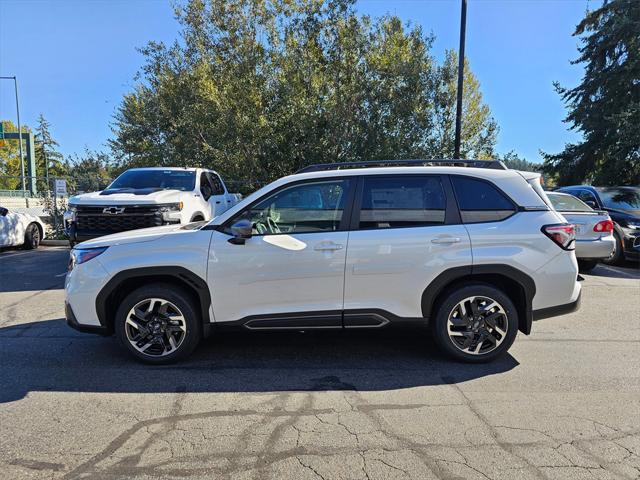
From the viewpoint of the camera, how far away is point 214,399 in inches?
143

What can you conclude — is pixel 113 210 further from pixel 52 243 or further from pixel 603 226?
pixel 603 226

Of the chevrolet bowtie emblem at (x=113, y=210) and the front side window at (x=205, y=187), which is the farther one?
the front side window at (x=205, y=187)

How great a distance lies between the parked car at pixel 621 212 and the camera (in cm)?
959

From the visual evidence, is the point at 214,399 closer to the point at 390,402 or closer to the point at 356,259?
the point at 390,402

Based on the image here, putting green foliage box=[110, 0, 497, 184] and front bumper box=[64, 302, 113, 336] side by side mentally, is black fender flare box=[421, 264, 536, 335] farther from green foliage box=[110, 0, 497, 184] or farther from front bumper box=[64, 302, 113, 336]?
green foliage box=[110, 0, 497, 184]

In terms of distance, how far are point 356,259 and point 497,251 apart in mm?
1282

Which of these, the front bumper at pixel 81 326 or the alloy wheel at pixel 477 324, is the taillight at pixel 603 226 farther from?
the front bumper at pixel 81 326

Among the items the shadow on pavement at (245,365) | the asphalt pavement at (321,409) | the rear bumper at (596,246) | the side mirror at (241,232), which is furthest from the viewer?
the rear bumper at (596,246)

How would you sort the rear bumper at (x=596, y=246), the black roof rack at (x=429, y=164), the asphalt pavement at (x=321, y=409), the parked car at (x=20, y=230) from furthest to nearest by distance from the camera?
the parked car at (x=20, y=230), the rear bumper at (x=596, y=246), the black roof rack at (x=429, y=164), the asphalt pavement at (x=321, y=409)

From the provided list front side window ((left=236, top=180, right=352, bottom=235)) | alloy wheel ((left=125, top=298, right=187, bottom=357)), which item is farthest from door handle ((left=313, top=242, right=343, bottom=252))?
alloy wheel ((left=125, top=298, right=187, bottom=357))

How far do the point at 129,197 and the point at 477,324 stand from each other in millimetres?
6124

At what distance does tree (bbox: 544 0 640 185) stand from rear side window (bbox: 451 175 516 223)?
1768 cm

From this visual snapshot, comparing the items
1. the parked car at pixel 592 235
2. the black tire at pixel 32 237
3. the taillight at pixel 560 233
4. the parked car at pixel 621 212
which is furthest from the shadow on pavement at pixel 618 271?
the black tire at pixel 32 237

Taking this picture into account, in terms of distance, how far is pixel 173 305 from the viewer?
4.18 meters
